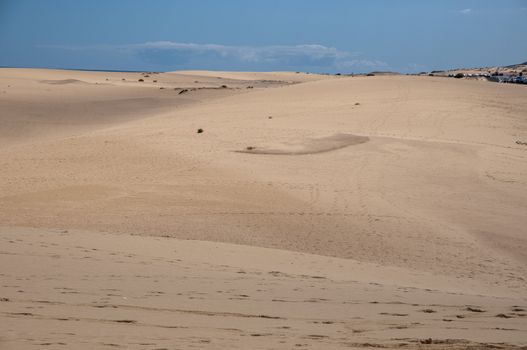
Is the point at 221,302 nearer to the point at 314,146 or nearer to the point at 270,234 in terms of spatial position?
the point at 270,234

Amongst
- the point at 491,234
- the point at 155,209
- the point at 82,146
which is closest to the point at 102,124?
the point at 82,146

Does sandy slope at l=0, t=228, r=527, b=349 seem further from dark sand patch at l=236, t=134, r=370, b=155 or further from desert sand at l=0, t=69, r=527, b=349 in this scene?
dark sand patch at l=236, t=134, r=370, b=155

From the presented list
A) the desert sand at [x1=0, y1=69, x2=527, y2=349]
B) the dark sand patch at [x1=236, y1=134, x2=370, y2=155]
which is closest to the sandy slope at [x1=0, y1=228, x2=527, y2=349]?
the desert sand at [x1=0, y1=69, x2=527, y2=349]

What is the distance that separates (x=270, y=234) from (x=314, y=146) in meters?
8.16

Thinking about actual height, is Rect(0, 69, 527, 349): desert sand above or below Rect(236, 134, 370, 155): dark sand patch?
below

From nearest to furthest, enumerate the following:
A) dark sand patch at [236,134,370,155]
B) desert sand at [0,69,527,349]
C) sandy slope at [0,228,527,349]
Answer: sandy slope at [0,228,527,349]
desert sand at [0,69,527,349]
dark sand patch at [236,134,370,155]

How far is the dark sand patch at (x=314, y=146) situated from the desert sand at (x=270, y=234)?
3.2 inches

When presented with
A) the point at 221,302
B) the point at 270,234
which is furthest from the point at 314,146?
the point at 221,302

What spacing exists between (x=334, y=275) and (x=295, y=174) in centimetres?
709

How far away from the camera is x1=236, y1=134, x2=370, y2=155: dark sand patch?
708 inches

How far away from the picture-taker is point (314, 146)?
18750 millimetres

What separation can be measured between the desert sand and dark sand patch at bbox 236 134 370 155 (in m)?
0.08

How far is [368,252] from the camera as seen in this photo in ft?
33.5

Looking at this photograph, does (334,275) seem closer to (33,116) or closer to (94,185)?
(94,185)
